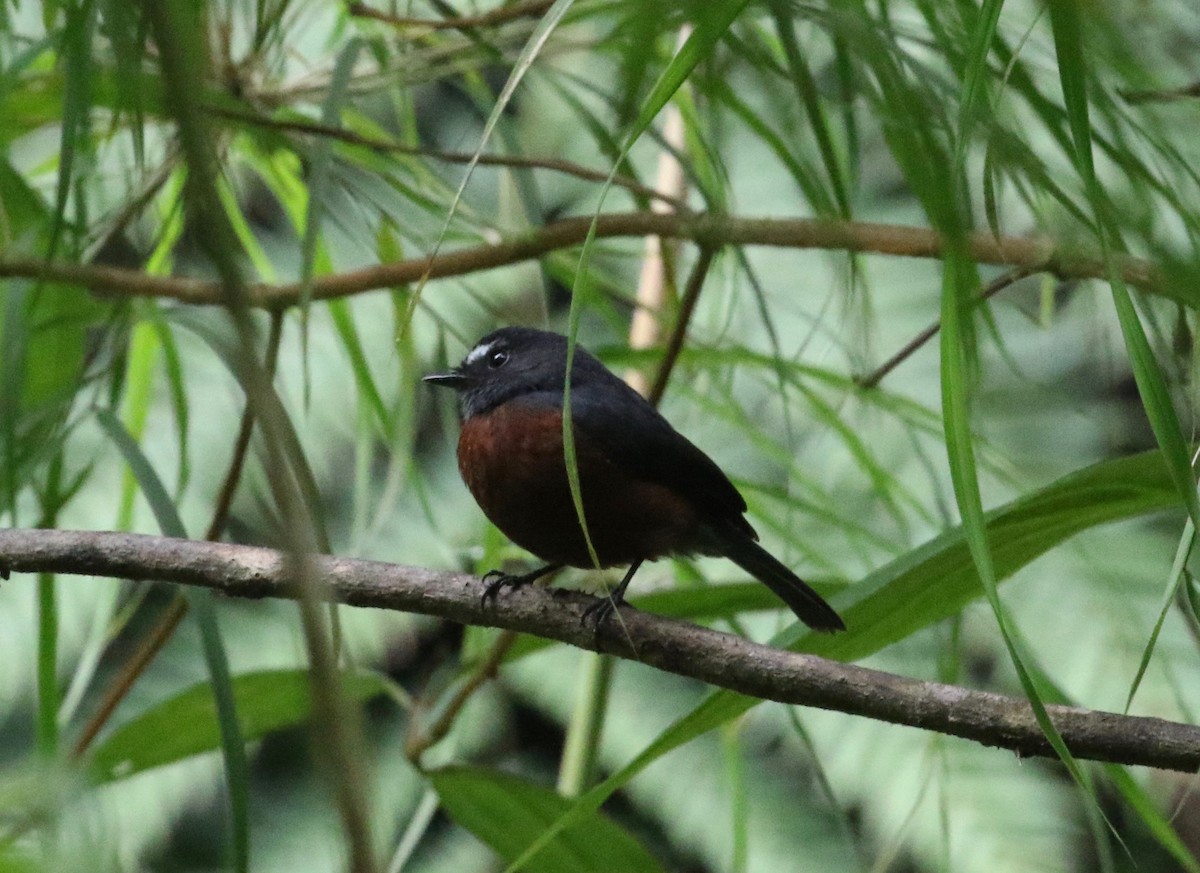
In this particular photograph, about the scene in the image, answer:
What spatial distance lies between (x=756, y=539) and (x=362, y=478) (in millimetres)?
829

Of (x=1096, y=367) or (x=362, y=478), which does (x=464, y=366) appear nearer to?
(x=362, y=478)

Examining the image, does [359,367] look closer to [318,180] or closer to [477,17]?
[477,17]

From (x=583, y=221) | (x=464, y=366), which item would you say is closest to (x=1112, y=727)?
(x=583, y=221)

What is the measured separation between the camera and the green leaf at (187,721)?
88.0 inches

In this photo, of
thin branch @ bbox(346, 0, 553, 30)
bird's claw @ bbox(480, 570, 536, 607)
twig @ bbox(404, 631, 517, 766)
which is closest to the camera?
bird's claw @ bbox(480, 570, 536, 607)

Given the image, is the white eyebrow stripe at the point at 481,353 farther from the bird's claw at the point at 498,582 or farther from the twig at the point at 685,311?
the twig at the point at 685,311

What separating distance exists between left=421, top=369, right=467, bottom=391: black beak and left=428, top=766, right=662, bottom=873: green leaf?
967 millimetres

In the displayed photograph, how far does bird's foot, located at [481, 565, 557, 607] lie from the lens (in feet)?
5.91

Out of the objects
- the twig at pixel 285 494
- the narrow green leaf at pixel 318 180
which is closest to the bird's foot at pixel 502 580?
the narrow green leaf at pixel 318 180

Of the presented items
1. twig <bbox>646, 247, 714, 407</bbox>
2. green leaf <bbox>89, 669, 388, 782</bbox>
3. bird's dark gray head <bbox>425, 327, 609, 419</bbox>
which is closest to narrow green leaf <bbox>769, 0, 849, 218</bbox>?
twig <bbox>646, 247, 714, 407</bbox>

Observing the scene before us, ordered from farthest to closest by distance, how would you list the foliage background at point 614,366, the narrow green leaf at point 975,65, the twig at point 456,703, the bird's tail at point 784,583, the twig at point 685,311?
the twig at point 456,703 → the twig at point 685,311 → the bird's tail at point 784,583 → the foliage background at point 614,366 → the narrow green leaf at point 975,65

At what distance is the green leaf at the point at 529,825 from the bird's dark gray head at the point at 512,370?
0.90 m

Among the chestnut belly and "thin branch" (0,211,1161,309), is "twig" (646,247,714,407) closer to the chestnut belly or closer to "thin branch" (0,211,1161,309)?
"thin branch" (0,211,1161,309)

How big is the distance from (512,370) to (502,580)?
3.15 feet
